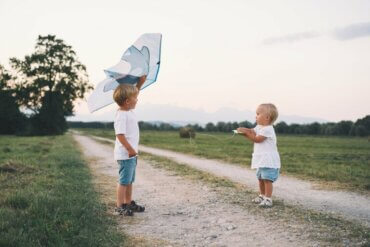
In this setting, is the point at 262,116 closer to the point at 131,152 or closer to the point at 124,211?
the point at 131,152

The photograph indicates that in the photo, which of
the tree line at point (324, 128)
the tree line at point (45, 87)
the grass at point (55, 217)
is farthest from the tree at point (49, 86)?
the grass at point (55, 217)

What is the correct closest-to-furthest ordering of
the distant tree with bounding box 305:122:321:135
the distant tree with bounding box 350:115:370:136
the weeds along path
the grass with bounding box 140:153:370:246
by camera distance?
the grass with bounding box 140:153:370:246
the weeds along path
the distant tree with bounding box 350:115:370:136
the distant tree with bounding box 305:122:321:135

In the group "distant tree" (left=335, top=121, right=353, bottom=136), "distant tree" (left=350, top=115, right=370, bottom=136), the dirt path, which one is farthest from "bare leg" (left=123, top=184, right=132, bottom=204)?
"distant tree" (left=335, top=121, right=353, bottom=136)

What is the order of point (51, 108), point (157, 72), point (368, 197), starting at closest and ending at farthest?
1. point (157, 72)
2. point (368, 197)
3. point (51, 108)

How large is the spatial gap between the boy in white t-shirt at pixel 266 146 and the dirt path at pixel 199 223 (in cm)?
77

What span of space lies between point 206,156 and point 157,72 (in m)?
12.4

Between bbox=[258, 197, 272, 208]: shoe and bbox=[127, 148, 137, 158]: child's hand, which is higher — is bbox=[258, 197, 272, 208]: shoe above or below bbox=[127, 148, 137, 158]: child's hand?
below

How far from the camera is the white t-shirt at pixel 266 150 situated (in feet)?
21.2

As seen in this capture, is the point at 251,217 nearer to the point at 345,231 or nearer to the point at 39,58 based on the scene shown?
the point at 345,231

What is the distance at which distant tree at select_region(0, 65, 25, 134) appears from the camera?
188ft

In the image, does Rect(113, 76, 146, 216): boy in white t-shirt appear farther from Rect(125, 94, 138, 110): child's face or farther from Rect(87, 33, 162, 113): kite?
Rect(87, 33, 162, 113): kite

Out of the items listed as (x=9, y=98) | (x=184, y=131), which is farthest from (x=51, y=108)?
(x=184, y=131)

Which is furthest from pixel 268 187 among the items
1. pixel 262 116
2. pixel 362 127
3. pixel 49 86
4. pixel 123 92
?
pixel 362 127

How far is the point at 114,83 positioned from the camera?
5918 mm
